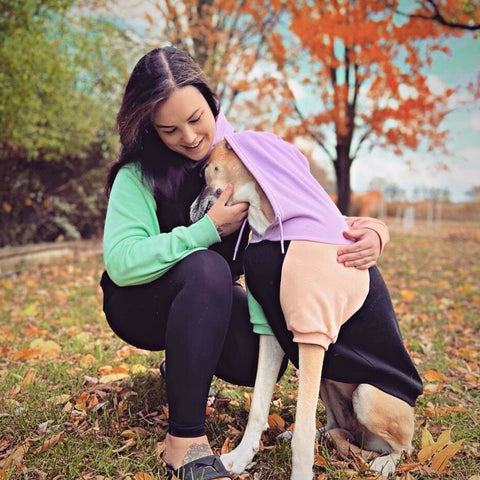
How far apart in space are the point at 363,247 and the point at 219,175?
682 mm

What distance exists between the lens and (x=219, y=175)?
6.98 ft

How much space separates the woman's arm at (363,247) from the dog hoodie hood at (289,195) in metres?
0.04

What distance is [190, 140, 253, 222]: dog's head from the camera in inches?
81.4

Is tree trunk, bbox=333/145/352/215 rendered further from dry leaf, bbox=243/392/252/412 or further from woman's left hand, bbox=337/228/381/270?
woman's left hand, bbox=337/228/381/270

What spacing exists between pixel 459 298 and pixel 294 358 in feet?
15.6

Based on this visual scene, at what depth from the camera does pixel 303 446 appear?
1.80 metres

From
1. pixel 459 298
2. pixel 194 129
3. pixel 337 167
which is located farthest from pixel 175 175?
pixel 337 167

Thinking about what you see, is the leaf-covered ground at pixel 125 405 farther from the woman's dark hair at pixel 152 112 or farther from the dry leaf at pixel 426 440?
the woman's dark hair at pixel 152 112

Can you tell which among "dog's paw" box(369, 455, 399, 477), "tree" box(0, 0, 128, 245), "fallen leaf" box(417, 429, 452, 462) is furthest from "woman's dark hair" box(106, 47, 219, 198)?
"tree" box(0, 0, 128, 245)

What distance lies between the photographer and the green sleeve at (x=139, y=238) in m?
1.96

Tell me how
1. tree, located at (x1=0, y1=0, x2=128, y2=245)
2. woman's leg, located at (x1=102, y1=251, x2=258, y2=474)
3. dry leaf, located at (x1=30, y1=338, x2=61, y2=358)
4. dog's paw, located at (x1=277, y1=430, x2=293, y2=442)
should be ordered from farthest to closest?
tree, located at (x1=0, y1=0, x2=128, y2=245)
dry leaf, located at (x1=30, y1=338, x2=61, y2=358)
dog's paw, located at (x1=277, y1=430, x2=293, y2=442)
woman's leg, located at (x1=102, y1=251, x2=258, y2=474)

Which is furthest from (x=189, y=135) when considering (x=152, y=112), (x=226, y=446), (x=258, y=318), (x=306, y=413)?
(x=226, y=446)

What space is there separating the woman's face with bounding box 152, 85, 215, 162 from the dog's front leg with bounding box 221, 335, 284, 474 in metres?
0.89

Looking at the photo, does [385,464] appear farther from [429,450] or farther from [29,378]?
[29,378]
